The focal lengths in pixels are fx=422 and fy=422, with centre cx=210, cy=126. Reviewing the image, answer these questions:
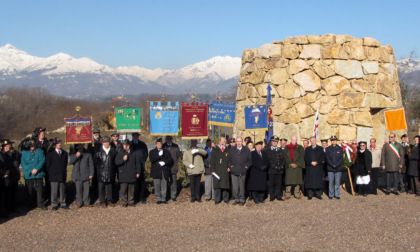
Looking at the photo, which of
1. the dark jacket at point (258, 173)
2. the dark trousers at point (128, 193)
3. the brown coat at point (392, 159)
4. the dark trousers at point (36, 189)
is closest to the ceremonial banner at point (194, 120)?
the dark jacket at point (258, 173)

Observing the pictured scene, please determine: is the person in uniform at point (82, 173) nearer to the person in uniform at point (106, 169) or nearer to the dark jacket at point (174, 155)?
the person in uniform at point (106, 169)

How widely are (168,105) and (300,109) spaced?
410 cm

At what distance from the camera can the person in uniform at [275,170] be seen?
10930 millimetres

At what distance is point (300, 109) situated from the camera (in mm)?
12859

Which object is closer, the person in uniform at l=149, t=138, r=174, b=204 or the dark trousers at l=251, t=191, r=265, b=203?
the person in uniform at l=149, t=138, r=174, b=204

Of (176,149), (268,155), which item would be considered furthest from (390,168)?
(176,149)

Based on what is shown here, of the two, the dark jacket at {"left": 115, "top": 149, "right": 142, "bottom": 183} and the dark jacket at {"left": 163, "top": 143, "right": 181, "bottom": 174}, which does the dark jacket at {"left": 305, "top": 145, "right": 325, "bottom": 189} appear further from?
the dark jacket at {"left": 115, "top": 149, "right": 142, "bottom": 183}

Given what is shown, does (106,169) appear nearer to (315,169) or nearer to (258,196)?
(258,196)

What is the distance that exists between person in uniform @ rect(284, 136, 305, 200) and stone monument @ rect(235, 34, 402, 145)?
5.86ft

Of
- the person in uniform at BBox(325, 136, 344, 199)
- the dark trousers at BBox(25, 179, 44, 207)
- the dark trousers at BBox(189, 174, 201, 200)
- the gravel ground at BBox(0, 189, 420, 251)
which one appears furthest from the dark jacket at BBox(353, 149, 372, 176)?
the dark trousers at BBox(25, 179, 44, 207)

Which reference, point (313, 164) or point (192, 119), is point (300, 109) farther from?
point (192, 119)

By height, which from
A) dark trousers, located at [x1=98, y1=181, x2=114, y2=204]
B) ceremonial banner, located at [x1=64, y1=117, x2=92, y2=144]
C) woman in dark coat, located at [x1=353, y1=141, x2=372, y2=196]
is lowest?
dark trousers, located at [x1=98, y1=181, x2=114, y2=204]

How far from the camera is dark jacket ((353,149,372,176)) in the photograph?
448 inches

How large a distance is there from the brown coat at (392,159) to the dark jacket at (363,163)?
72 centimetres
